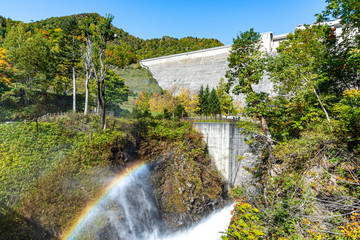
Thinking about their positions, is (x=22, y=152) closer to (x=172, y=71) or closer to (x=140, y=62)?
(x=172, y=71)

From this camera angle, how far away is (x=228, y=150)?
53.0 feet

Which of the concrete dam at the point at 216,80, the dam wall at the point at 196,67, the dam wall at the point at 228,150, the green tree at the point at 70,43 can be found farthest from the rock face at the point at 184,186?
the dam wall at the point at 196,67

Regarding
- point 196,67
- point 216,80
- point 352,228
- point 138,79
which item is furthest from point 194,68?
point 352,228

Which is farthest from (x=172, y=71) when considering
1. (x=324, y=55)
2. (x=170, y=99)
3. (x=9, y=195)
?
(x=9, y=195)

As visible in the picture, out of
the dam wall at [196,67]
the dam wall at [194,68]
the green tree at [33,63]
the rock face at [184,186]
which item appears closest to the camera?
the rock face at [184,186]

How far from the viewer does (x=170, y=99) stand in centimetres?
2731

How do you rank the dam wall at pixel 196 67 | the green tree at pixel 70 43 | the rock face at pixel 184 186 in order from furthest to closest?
the dam wall at pixel 196 67 < the green tree at pixel 70 43 < the rock face at pixel 184 186

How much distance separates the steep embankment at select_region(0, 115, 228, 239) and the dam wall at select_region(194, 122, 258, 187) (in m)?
0.91

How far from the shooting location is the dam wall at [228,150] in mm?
16203

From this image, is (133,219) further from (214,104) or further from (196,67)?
(196,67)

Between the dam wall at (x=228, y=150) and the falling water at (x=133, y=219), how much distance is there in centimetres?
328

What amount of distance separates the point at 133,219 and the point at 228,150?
9068 millimetres

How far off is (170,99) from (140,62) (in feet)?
116

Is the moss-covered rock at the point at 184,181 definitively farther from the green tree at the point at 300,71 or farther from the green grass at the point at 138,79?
the green grass at the point at 138,79
